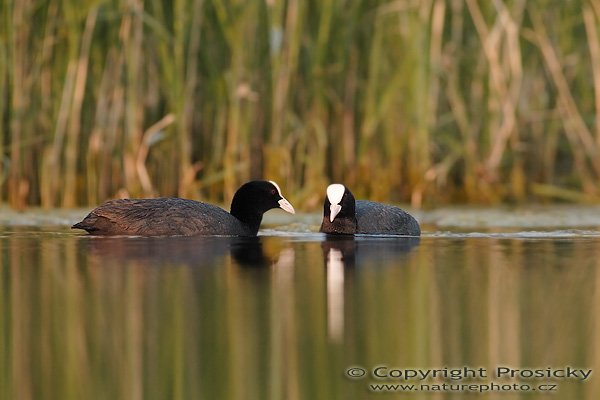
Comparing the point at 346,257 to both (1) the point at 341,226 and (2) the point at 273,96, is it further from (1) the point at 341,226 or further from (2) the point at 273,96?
(2) the point at 273,96

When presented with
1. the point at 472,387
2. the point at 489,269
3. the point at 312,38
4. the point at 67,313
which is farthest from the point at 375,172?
the point at 472,387

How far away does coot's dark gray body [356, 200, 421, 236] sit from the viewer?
10.2m

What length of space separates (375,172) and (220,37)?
1.96 m

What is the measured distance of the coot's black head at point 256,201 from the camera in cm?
1059

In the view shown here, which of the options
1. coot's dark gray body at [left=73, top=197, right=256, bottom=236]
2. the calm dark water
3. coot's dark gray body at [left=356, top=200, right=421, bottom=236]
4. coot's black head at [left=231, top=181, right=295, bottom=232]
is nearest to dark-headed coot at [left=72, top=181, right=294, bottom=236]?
coot's dark gray body at [left=73, top=197, right=256, bottom=236]

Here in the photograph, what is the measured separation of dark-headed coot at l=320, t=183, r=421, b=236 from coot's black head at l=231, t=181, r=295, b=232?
0.43 m

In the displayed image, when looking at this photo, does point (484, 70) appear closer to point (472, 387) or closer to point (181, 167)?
point (181, 167)

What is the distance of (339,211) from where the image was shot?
10.2 meters

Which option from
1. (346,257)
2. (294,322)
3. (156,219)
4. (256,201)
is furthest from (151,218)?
(294,322)

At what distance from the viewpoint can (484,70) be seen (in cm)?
1256

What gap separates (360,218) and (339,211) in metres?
0.36

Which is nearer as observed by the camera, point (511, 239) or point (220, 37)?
point (511, 239)

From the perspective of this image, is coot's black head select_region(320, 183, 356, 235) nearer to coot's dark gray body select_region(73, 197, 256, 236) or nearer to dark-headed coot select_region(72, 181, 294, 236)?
dark-headed coot select_region(72, 181, 294, 236)

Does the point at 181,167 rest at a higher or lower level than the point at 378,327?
higher
